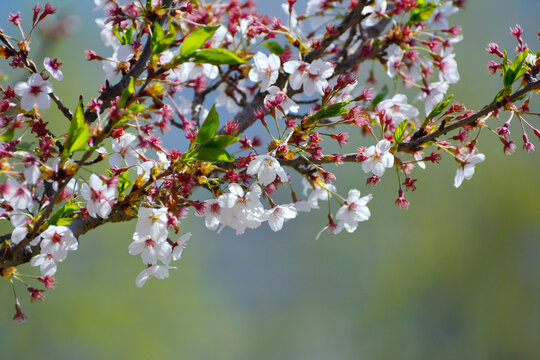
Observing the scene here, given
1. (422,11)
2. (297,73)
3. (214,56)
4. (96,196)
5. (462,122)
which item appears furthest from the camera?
(422,11)

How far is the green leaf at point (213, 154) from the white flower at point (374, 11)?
0.55 m

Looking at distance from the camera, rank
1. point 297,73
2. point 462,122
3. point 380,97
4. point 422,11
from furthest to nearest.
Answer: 1. point 380,97
2. point 422,11
3. point 297,73
4. point 462,122

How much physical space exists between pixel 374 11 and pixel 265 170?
1.76 ft

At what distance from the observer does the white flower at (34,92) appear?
80 centimetres

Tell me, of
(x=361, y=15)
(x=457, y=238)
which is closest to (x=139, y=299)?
(x=457, y=238)

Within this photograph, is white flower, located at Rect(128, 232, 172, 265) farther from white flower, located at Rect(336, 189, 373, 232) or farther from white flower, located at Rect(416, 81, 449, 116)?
white flower, located at Rect(416, 81, 449, 116)

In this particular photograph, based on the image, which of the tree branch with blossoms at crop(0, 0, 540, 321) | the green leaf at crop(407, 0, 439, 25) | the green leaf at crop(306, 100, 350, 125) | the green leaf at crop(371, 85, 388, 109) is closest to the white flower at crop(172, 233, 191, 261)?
the tree branch with blossoms at crop(0, 0, 540, 321)

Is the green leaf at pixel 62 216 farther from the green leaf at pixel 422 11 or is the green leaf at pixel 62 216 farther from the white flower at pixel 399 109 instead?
the green leaf at pixel 422 11

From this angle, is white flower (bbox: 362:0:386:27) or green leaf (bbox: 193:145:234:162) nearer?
green leaf (bbox: 193:145:234:162)

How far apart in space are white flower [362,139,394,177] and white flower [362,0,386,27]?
39 cm

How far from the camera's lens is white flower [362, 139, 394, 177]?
32.5 inches

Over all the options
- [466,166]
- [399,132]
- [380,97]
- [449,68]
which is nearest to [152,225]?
[399,132]

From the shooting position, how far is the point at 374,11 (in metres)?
1.12

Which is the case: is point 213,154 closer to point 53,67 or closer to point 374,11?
point 53,67
